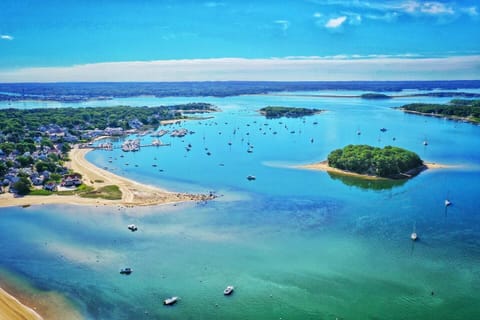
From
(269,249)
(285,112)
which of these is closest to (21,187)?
(269,249)

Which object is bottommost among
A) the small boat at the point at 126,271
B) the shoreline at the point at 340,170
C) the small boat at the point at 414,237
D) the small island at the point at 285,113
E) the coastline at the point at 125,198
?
the small boat at the point at 126,271

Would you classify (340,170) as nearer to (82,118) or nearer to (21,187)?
(21,187)

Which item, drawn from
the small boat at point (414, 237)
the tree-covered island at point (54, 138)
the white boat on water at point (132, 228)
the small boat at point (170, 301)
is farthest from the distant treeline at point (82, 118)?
the small boat at point (414, 237)

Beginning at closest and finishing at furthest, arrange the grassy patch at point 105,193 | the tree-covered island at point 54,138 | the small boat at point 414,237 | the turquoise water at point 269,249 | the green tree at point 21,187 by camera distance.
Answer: the turquoise water at point 269,249, the small boat at point 414,237, the grassy patch at point 105,193, the green tree at point 21,187, the tree-covered island at point 54,138

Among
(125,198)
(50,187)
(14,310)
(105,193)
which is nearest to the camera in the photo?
(14,310)

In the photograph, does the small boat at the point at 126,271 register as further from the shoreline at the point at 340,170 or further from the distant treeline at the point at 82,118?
the distant treeline at the point at 82,118

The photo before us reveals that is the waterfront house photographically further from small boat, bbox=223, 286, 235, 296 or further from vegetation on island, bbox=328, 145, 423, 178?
vegetation on island, bbox=328, 145, 423, 178

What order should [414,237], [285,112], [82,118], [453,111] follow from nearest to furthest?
[414,237] → [82,118] → [453,111] → [285,112]

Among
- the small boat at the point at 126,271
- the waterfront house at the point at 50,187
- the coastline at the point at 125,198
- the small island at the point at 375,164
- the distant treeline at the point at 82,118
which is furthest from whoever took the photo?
the distant treeline at the point at 82,118
